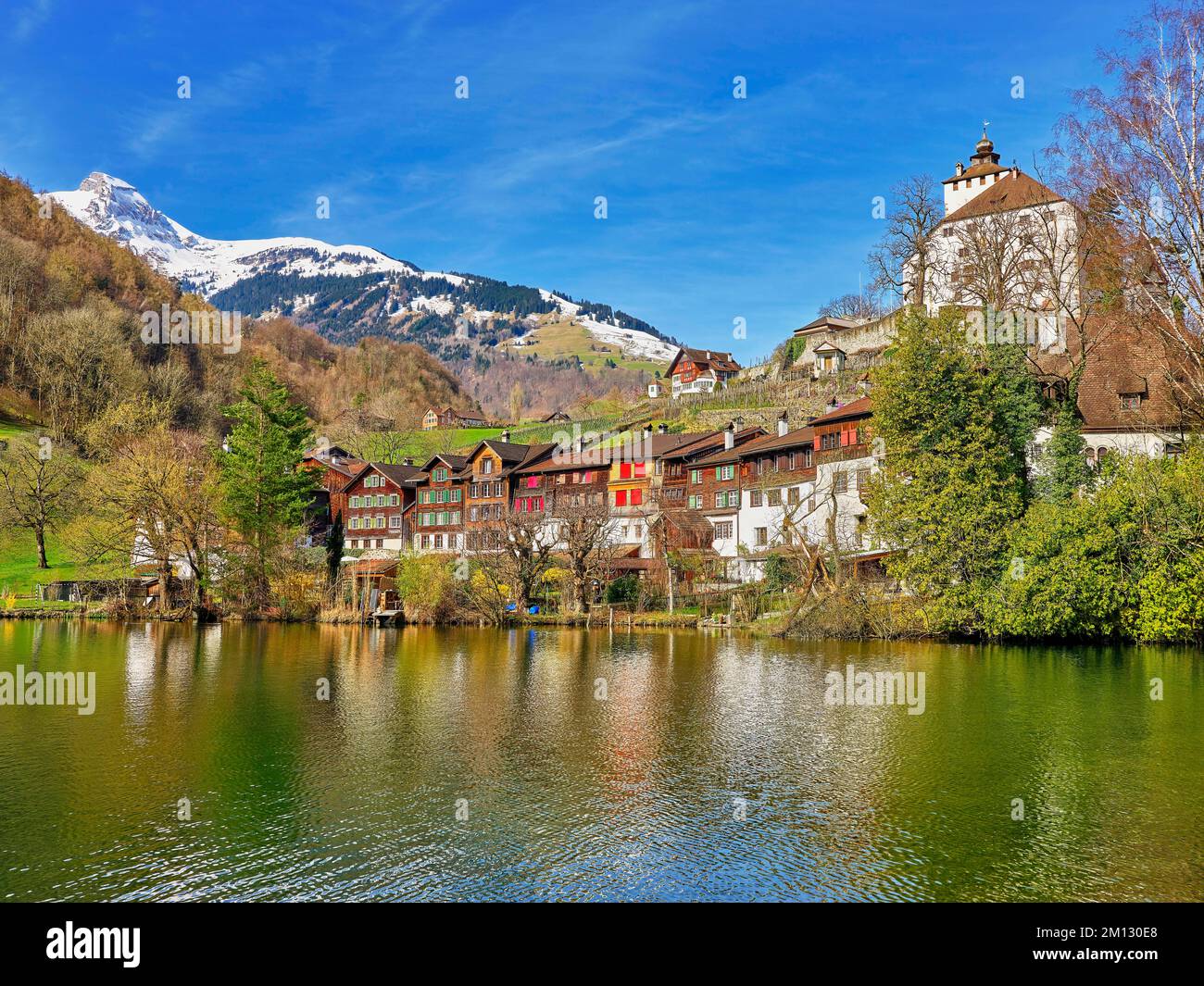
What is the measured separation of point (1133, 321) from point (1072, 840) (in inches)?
1428

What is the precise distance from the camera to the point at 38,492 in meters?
71.3

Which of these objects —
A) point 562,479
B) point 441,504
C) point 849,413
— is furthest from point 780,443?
point 441,504

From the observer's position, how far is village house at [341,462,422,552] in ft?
281

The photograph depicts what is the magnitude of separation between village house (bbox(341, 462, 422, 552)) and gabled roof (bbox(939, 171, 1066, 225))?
52450 mm

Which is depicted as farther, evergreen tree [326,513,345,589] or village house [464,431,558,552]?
village house [464,431,558,552]

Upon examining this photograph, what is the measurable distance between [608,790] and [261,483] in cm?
5286

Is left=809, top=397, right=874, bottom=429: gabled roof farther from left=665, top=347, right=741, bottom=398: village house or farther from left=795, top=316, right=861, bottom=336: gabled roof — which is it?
left=665, top=347, right=741, bottom=398: village house

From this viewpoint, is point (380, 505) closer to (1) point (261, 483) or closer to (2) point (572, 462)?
(2) point (572, 462)

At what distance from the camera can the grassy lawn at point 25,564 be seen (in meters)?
67.2

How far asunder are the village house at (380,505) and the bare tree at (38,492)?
23133 millimetres

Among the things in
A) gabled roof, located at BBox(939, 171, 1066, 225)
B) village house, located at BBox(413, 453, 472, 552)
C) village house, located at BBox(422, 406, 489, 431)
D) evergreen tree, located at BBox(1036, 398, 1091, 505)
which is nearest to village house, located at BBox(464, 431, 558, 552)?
village house, located at BBox(413, 453, 472, 552)

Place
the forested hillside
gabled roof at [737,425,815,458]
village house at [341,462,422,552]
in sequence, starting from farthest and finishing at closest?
the forested hillside, village house at [341,462,422,552], gabled roof at [737,425,815,458]

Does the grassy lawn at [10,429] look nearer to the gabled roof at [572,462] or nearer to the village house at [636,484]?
the gabled roof at [572,462]
